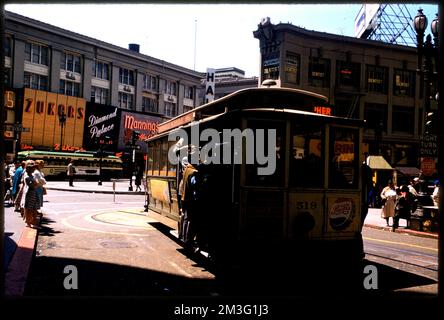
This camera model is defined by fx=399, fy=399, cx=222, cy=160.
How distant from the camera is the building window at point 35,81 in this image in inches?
1582

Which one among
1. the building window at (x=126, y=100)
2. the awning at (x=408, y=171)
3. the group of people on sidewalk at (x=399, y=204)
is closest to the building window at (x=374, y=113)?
the awning at (x=408, y=171)

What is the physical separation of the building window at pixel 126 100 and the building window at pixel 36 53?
10.4m

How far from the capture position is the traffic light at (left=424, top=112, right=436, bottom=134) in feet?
44.1

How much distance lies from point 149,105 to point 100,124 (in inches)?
362

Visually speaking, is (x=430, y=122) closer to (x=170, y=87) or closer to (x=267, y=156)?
(x=267, y=156)

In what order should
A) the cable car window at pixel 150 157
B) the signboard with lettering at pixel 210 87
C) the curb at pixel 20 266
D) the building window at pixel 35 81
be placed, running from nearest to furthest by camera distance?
the curb at pixel 20 266
the cable car window at pixel 150 157
the signboard with lettering at pixel 210 87
the building window at pixel 35 81

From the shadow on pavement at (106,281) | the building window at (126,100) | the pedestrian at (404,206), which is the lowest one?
the shadow on pavement at (106,281)

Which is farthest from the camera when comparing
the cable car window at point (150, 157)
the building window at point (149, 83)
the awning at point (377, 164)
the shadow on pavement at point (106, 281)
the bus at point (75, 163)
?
the building window at point (149, 83)

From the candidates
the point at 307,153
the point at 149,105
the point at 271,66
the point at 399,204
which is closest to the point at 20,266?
the point at 307,153

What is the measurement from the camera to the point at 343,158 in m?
7.13

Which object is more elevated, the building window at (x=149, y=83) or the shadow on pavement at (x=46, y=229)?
the building window at (x=149, y=83)

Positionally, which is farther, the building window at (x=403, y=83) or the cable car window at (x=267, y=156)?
the building window at (x=403, y=83)

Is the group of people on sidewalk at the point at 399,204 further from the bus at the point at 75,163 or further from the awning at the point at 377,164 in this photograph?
the bus at the point at 75,163
